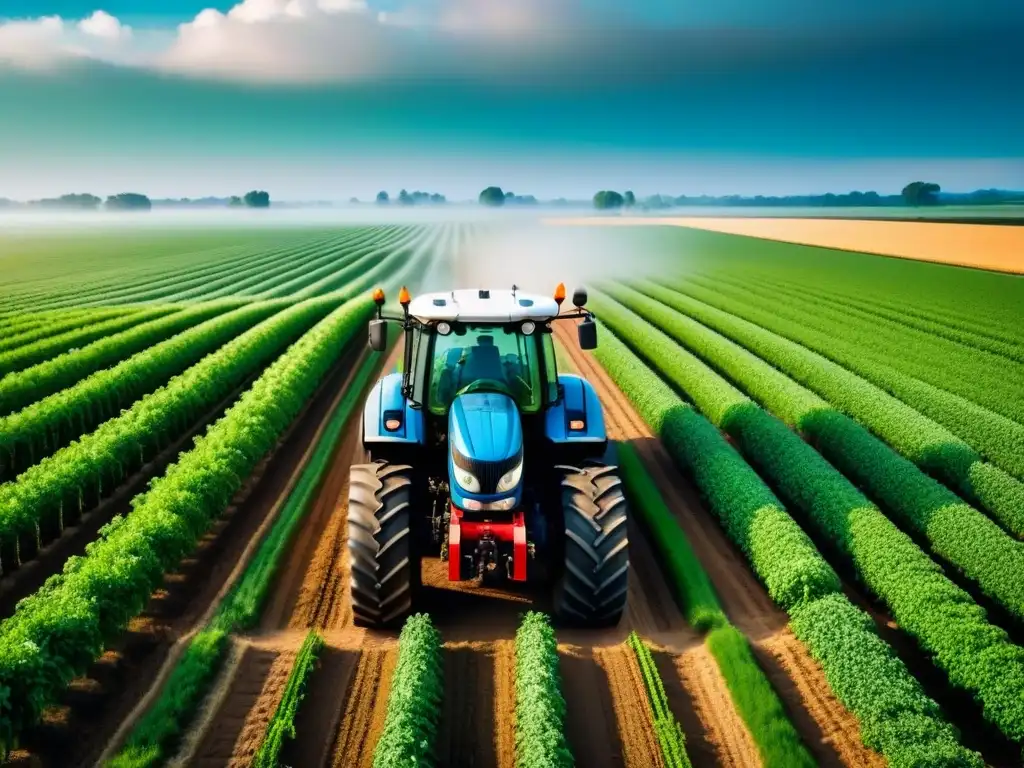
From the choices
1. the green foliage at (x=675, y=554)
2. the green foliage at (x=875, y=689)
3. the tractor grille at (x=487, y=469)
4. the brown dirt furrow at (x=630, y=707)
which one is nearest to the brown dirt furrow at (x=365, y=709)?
the tractor grille at (x=487, y=469)

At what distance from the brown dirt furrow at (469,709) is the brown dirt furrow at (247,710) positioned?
134 cm

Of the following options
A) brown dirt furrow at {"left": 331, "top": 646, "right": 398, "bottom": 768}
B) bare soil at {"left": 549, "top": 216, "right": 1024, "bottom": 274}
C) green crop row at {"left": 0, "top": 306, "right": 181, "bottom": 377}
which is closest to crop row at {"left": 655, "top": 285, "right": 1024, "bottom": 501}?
brown dirt furrow at {"left": 331, "top": 646, "right": 398, "bottom": 768}

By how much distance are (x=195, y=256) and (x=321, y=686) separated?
61.2 m

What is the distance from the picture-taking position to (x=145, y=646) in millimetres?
6727

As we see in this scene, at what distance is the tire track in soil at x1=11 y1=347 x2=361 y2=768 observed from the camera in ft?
17.9

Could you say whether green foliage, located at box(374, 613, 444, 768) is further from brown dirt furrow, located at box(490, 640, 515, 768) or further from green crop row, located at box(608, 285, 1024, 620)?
green crop row, located at box(608, 285, 1024, 620)

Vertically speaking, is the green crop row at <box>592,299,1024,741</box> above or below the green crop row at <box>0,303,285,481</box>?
below

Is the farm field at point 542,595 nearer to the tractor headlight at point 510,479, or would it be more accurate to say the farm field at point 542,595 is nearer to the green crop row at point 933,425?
the green crop row at point 933,425

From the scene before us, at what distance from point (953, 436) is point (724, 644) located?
6858mm

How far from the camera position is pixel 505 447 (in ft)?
21.0

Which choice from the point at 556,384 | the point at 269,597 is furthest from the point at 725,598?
the point at 269,597

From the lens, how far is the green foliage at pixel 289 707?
16.9ft

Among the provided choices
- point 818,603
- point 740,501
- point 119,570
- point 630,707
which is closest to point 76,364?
point 119,570

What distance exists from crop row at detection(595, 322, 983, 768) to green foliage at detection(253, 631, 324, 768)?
4.33 metres
